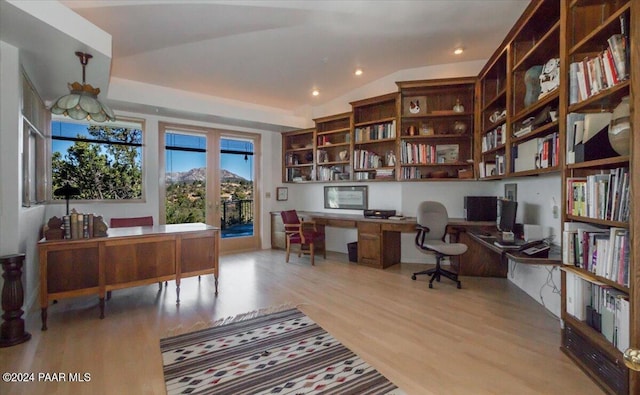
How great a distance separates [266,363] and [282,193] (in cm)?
471

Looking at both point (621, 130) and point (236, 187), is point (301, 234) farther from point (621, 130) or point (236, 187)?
point (621, 130)

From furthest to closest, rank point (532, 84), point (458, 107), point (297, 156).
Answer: point (297, 156), point (458, 107), point (532, 84)

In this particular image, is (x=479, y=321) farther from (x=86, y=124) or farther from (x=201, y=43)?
(x=86, y=124)

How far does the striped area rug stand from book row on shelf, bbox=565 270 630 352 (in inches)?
51.2

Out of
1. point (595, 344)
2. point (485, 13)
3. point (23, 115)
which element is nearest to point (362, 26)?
point (485, 13)

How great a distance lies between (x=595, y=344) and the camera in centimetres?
185

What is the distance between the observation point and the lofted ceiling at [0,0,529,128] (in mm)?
2805

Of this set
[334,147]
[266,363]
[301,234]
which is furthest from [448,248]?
[334,147]

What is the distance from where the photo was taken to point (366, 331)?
254 centimetres

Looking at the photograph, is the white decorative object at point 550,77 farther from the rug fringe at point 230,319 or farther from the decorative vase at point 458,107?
the rug fringe at point 230,319

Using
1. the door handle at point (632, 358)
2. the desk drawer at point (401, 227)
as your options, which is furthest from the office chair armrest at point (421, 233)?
the door handle at point (632, 358)

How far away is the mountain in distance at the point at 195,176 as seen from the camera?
531cm

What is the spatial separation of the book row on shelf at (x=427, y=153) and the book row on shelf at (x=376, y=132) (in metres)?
0.30

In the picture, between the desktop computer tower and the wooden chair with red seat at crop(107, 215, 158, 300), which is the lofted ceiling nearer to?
the wooden chair with red seat at crop(107, 215, 158, 300)
